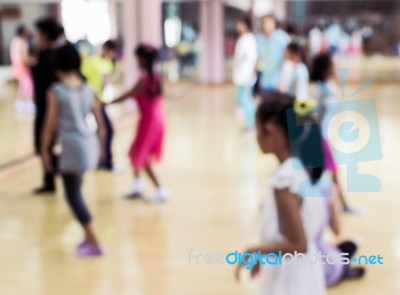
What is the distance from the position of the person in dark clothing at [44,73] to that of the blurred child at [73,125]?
1.01 meters

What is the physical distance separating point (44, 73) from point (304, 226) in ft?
11.5

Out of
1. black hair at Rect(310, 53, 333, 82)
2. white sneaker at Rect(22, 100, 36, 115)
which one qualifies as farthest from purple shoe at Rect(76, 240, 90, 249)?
white sneaker at Rect(22, 100, 36, 115)

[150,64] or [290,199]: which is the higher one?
[150,64]

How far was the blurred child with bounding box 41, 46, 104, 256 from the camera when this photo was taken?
3670 mm

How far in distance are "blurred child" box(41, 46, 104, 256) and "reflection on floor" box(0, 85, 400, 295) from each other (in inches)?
13.0

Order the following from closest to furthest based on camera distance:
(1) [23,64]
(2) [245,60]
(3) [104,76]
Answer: (3) [104,76], (2) [245,60], (1) [23,64]

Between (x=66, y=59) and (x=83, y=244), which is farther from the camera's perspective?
(x=83, y=244)

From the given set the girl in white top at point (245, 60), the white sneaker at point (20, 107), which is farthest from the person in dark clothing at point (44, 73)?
the white sneaker at point (20, 107)

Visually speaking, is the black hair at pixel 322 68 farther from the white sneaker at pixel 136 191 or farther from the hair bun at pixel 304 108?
the hair bun at pixel 304 108

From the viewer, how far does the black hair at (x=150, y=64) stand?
15.2ft

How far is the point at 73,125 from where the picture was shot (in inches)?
147

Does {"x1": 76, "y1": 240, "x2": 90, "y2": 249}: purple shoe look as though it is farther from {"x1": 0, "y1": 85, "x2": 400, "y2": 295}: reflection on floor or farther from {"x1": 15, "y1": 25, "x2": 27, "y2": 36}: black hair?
{"x1": 15, "y1": 25, "x2": 27, "y2": 36}: black hair

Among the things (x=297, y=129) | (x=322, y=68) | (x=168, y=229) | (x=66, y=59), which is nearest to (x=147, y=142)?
(x=168, y=229)

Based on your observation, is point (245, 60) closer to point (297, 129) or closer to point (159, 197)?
point (159, 197)
